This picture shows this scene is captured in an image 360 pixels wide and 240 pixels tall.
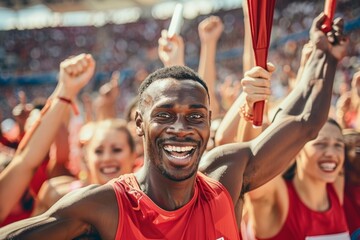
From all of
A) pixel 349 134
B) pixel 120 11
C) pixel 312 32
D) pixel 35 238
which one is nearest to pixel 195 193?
pixel 35 238

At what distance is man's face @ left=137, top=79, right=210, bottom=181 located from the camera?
1.90m

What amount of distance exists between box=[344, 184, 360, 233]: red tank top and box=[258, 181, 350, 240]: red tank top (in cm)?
14

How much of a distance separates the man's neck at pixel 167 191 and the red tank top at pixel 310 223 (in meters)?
1.20

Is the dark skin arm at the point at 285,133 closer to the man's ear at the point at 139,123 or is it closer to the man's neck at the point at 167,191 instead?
the man's neck at the point at 167,191

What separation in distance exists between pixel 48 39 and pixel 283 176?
24831 mm

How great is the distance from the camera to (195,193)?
2.01 metres

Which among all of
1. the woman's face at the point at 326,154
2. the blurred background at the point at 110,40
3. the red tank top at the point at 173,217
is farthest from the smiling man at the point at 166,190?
the blurred background at the point at 110,40

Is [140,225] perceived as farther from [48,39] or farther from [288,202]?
[48,39]

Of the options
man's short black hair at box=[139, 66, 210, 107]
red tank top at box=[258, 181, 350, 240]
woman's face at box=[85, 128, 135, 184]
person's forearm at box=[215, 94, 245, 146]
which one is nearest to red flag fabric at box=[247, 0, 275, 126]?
man's short black hair at box=[139, 66, 210, 107]

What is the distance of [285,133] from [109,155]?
1.34 meters

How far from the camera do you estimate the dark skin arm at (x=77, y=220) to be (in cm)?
177

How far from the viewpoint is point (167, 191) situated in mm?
1973

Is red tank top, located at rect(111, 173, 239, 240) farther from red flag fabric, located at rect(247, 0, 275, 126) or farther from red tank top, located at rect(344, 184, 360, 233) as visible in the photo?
red tank top, located at rect(344, 184, 360, 233)

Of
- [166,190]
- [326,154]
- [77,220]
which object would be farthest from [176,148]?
[326,154]
